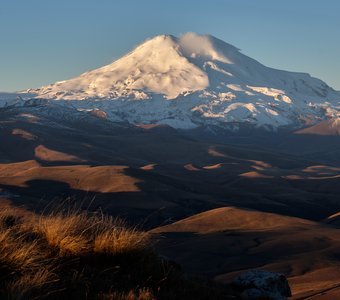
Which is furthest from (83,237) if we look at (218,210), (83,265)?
(218,210)

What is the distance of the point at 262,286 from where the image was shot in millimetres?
11820

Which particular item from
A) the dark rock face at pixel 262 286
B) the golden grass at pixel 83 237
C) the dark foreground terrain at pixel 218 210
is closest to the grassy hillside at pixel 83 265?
the golden grass at pixel 83 237

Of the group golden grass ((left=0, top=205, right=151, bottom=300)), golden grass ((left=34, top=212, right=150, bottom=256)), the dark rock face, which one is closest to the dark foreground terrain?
the dark rock face

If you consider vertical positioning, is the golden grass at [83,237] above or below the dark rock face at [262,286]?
above

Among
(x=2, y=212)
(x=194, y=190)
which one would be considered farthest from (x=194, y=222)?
(x=2, y=212)

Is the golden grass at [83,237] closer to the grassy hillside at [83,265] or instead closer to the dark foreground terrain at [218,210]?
the grassy hillside at [83,265]

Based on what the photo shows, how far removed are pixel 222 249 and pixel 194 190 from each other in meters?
76.5

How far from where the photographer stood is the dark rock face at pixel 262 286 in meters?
11.6

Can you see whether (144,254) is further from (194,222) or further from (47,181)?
(47,181)

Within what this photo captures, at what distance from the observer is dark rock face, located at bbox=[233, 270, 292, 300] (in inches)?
458

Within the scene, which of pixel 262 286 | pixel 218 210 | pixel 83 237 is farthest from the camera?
pixel 218 210

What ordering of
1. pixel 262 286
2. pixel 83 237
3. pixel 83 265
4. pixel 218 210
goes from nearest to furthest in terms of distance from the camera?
pixel 83 265, pixel 83 237, pixel 262 286, pixel 218 210

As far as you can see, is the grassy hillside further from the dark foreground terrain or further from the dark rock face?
the dark foreground terrain

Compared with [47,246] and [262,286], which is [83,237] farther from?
A: [262,286]
